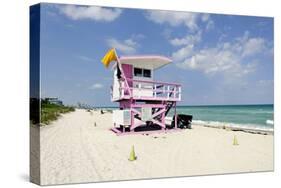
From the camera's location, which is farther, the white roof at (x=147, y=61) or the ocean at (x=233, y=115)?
the ocean at (x=233, y=115)

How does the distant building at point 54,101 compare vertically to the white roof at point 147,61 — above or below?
below

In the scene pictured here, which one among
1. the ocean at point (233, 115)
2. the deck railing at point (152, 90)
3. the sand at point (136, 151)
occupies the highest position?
the deck railing at point (152, 90)

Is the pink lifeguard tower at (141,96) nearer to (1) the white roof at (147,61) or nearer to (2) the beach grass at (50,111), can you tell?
(1) the white roof at (147,61)

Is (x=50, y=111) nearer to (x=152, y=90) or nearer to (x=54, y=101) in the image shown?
(x=54, y=101)

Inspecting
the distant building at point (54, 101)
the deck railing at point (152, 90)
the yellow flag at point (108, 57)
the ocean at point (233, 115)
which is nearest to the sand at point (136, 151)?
the ocean at point (233, 115)

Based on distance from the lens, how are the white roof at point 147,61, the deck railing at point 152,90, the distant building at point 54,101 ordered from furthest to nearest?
the deck railing at point 152,90, the white roof at point 147,61, the distant building at point 54,101

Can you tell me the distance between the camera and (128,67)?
34.3ft

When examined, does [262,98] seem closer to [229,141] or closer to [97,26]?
[229,141]

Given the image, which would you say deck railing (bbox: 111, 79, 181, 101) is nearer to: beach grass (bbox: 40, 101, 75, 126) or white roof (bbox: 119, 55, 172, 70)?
white roof (bbox: 119, 55, 172, 70)

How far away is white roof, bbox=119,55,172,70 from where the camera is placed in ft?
32.2

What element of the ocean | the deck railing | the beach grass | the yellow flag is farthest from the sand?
the yellow flag

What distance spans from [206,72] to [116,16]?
9.11 feet

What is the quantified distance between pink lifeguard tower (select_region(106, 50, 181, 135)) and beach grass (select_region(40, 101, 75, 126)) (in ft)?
4.28

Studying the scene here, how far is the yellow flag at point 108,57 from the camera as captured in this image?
9156mm
